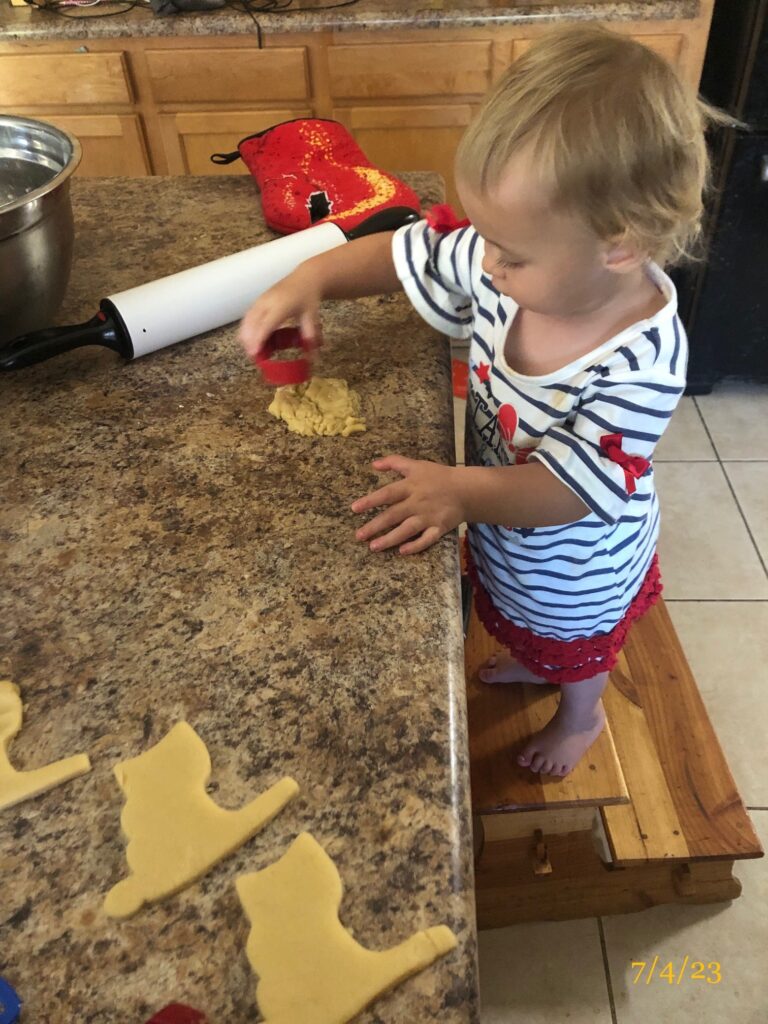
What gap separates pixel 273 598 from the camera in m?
0.55

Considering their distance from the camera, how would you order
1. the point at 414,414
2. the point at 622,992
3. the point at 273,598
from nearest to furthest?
the point at 273,598, the point at 414,414, the point at 622,992

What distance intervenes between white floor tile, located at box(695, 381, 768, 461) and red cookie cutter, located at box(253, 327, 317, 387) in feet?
5.14

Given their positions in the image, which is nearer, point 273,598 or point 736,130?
point 273,598

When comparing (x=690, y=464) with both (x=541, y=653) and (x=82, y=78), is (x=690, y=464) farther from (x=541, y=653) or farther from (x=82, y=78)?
(x=82, y=78)

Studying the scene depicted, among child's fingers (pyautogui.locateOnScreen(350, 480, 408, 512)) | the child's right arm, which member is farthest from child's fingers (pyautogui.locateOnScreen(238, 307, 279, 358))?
child's fingers (pyautogui.locateOnScreen(350, 480, 408, 512))

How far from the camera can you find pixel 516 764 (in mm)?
1042

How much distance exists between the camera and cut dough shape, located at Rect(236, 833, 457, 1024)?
0.38 m

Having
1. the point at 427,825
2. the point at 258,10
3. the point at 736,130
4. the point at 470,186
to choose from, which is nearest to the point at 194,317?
the point at 470,186

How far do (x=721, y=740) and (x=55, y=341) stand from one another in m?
1.31

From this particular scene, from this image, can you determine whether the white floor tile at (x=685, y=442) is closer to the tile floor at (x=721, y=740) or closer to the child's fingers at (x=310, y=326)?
the tile floor at (x=721, y=740)

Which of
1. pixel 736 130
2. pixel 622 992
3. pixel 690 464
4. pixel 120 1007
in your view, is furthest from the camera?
pixel 690 464

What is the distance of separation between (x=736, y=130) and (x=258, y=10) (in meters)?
1.22

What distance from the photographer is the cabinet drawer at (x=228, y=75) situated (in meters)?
2.02

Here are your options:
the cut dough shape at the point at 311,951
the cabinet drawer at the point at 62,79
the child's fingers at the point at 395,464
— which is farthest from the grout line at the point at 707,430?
the cut dough shape at the point at 311,951
